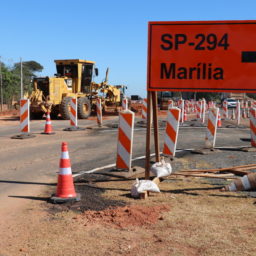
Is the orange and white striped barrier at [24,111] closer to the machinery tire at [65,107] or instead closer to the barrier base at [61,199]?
the barrier base at [61,199]

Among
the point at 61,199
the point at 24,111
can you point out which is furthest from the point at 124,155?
the point at 24,111

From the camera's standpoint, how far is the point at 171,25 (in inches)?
243

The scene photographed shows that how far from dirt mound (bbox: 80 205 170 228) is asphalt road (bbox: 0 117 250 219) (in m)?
1.25

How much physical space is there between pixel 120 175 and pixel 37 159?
315cm

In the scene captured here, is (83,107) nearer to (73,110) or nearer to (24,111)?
(73,110)

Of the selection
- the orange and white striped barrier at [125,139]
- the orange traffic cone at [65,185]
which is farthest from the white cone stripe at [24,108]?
the orange traffic cone at [65,185]

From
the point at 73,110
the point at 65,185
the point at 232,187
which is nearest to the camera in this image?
the point at 65,185

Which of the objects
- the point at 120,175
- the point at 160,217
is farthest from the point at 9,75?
the point at 160,217

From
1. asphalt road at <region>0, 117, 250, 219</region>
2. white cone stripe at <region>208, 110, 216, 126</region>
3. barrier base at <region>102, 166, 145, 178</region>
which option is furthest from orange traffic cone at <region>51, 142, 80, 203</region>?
white cone stripe at <region>208, 110, 216, 126</region>

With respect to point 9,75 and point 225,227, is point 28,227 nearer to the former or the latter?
point 225,227

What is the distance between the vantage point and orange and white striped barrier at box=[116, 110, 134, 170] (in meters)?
7.51

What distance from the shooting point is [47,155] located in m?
10.0

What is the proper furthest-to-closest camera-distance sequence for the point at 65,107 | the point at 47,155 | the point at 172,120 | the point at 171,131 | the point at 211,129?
the point at 65,107, the point at 211,129, the point at 47,155, the point at 171,131, the point at 172,120

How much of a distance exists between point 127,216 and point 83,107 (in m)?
19.1
